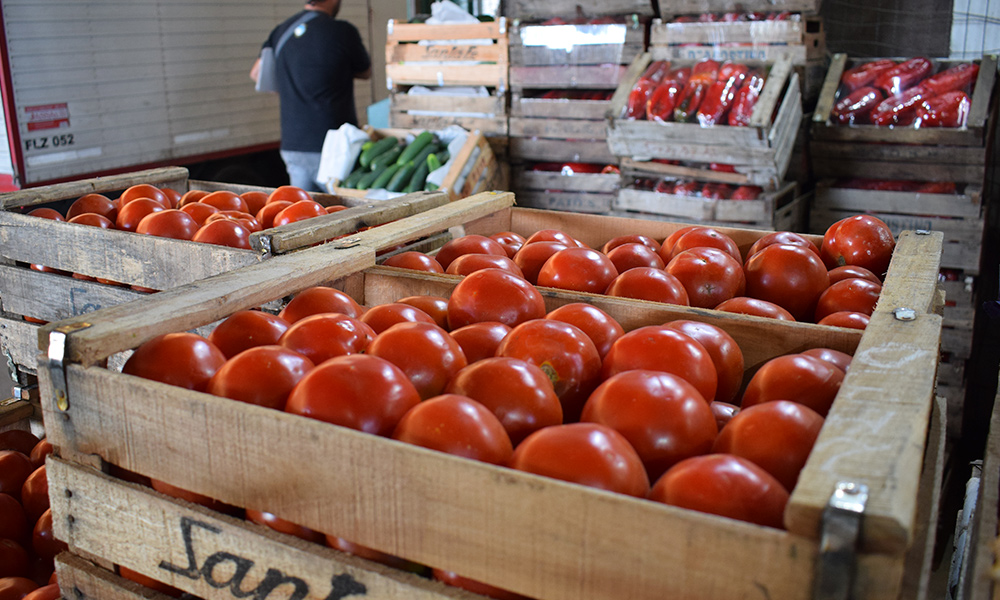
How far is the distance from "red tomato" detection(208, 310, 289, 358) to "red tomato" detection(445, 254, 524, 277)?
705mm

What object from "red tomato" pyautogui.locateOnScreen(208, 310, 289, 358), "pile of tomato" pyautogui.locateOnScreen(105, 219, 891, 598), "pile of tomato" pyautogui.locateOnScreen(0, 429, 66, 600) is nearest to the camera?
"pile of tomato" pyautogui.locateOnScreen(105, 219, 891, 598)

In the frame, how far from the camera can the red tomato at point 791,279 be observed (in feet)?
7.69

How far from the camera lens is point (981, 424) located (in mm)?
4773

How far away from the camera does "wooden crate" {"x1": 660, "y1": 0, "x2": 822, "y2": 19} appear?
4840 mm

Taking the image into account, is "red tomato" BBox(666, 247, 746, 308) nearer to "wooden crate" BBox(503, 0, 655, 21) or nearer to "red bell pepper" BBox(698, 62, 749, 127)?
"red bell pepper" BBox(698, 62, 749, 127)

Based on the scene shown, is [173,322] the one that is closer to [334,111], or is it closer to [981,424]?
[981,424]

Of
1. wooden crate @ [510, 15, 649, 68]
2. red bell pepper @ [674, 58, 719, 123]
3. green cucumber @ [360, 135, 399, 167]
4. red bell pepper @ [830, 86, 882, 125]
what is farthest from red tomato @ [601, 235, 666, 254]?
green cucumber @ [360, 135, 399, 167]

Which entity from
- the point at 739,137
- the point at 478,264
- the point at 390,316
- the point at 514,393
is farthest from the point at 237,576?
the point at 739,137

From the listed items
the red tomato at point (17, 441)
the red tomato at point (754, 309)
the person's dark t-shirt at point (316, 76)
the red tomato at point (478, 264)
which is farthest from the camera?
the person's dark t-shirt at point (316, 76)

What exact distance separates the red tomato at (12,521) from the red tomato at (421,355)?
159 centimetres

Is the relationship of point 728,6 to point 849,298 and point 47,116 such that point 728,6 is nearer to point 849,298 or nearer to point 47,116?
point 849,298

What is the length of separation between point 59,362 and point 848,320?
175 cm

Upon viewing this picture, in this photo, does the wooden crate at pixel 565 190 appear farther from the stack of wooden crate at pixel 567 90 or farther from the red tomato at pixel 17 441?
the red tomato at pixel 17 441

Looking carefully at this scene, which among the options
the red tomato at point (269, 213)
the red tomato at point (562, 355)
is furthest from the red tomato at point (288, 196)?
the red tomato at point (562, 355)
